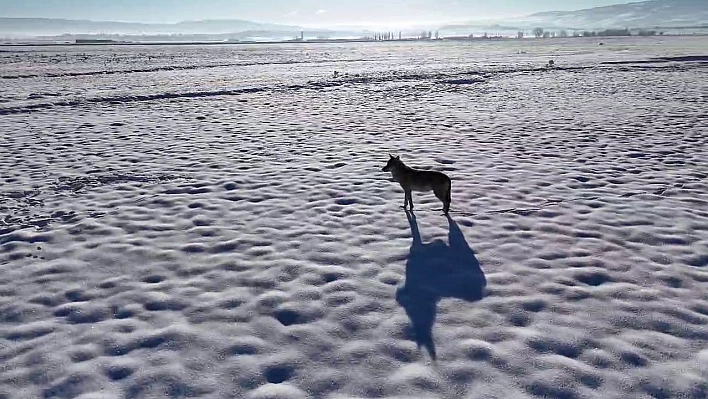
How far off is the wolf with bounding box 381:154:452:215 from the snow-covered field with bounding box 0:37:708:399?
458 millimetres

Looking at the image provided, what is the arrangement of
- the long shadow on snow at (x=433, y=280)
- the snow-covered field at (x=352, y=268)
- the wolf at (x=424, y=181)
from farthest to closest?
the wolf at (x=424, y=181) → the long shadow on snow at (x=433, y=280) → the snow-covered field at (x=352, y=268)

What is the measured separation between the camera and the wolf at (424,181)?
7.84 metres

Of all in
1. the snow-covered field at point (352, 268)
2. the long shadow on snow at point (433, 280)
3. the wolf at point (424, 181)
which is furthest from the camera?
the wolf at point (424, 181)

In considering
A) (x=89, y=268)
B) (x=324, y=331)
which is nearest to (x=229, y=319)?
(x=324, y=331)

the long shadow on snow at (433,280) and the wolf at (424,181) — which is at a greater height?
the wolf at (424,181)

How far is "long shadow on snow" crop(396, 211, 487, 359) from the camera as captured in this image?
518cm

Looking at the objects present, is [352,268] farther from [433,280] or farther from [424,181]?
[424,181]

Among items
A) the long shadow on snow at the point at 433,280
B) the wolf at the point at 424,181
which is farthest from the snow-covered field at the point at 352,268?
the wolf at the point at 424,181

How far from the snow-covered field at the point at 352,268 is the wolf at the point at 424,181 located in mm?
458

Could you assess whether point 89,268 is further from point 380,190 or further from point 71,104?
point 71,104

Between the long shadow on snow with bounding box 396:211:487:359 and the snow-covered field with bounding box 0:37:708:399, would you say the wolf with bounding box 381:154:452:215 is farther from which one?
the long shadow on snow with bounding box 396:211:487:359

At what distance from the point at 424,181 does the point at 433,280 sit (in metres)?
2.33

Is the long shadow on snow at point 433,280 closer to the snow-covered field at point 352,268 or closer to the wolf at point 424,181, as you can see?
the snow-covered field at point 352,268

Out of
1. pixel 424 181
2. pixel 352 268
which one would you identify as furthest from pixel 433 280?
pixel 424 181
